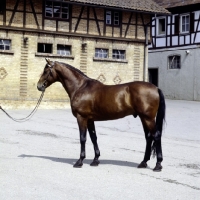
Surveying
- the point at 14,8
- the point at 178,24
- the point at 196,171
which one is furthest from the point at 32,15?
the point at 196,171

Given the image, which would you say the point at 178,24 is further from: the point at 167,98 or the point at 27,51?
the point at 27,51

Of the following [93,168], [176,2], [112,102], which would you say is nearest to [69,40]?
[176,2]

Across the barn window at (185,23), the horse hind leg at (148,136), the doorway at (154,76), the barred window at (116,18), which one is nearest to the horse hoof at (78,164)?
the horse hind leg at (148,136)

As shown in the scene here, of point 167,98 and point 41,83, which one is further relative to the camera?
point 167,98

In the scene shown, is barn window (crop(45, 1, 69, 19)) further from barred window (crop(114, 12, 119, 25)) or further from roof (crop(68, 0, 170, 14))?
barred window (crop(114, 12, 119, 25))

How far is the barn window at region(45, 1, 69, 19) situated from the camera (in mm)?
26344

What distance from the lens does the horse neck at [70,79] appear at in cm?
904

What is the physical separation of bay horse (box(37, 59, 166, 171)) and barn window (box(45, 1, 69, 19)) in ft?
58.5

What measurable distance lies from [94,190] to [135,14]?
2328 centimetres

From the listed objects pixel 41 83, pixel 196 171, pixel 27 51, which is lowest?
pixel 196 171

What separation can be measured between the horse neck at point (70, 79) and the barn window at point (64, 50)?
1808cm

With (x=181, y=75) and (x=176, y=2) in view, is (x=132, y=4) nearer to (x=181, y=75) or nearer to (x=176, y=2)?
(x=176, y=2)

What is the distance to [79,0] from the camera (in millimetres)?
26125

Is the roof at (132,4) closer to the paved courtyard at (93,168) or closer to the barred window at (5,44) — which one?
the barred window at (5,44)
